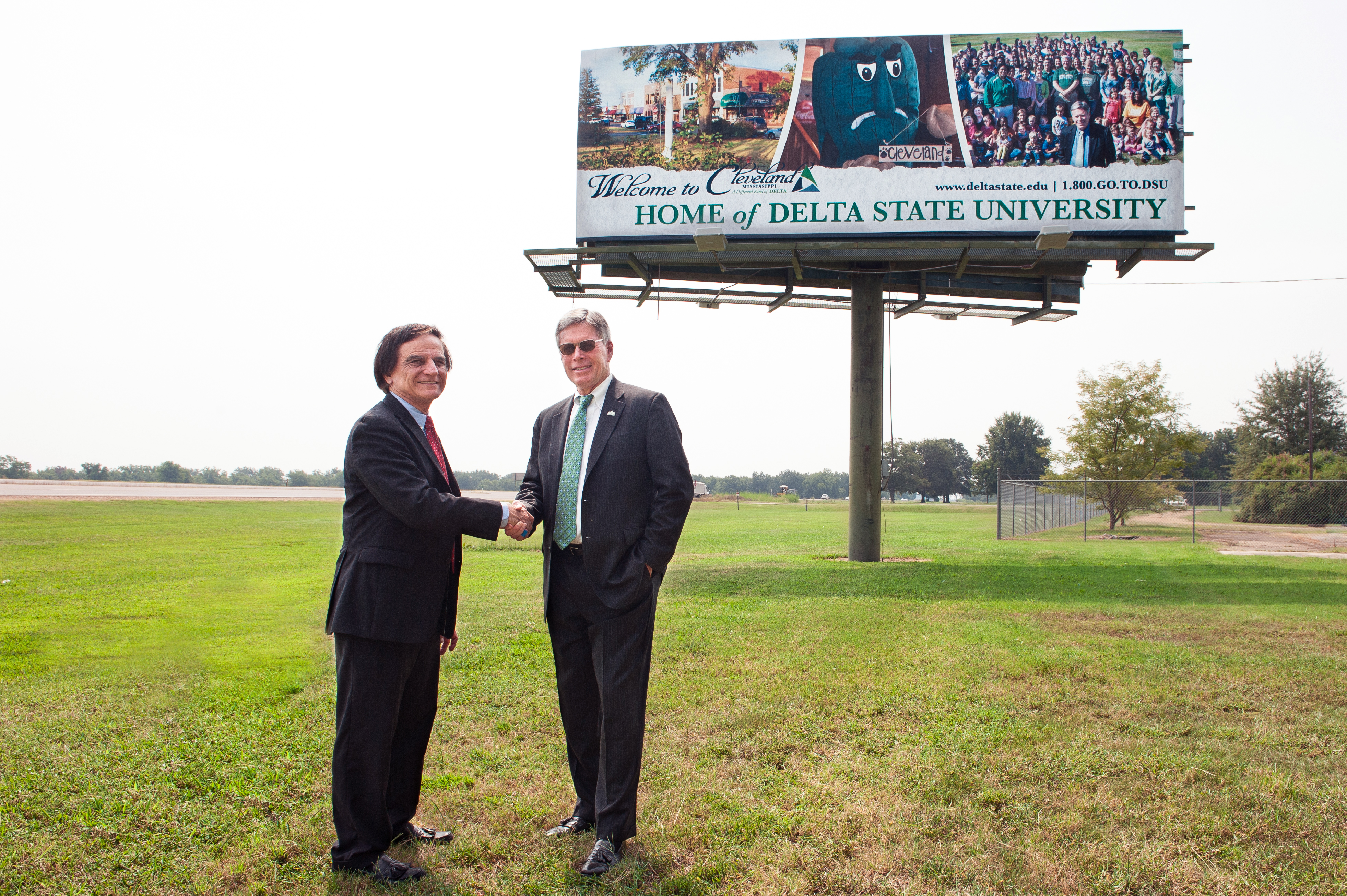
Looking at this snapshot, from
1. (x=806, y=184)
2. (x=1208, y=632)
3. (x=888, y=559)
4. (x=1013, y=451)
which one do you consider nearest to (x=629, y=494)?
(x=1208, y=632)

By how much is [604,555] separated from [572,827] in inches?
46.2

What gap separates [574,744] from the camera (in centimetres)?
350

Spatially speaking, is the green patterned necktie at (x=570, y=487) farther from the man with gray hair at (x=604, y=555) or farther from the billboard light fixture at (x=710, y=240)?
the billboard light fixture at (x=710, y=240)

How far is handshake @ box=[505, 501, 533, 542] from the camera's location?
3365 millimetres

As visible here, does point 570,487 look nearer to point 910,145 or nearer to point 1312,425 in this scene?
point 910,145

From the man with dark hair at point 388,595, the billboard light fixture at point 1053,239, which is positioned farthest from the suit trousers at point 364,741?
the billboard light fixture at point 1053,239

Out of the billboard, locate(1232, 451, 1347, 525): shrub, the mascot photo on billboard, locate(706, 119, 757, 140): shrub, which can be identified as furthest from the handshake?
locate(1232, 451, 1347, 525): shrub

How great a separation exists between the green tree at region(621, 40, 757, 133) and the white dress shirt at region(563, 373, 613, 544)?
12.1 m

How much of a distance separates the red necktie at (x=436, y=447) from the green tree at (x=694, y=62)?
12.3m

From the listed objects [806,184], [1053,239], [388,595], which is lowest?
[388,595]

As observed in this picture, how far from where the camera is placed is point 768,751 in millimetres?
4336

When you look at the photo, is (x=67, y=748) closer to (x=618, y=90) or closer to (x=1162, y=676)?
(x=1162, y=676)

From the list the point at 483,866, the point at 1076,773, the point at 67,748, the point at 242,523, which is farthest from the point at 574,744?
the point at 242,523

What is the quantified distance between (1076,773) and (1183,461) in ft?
106
